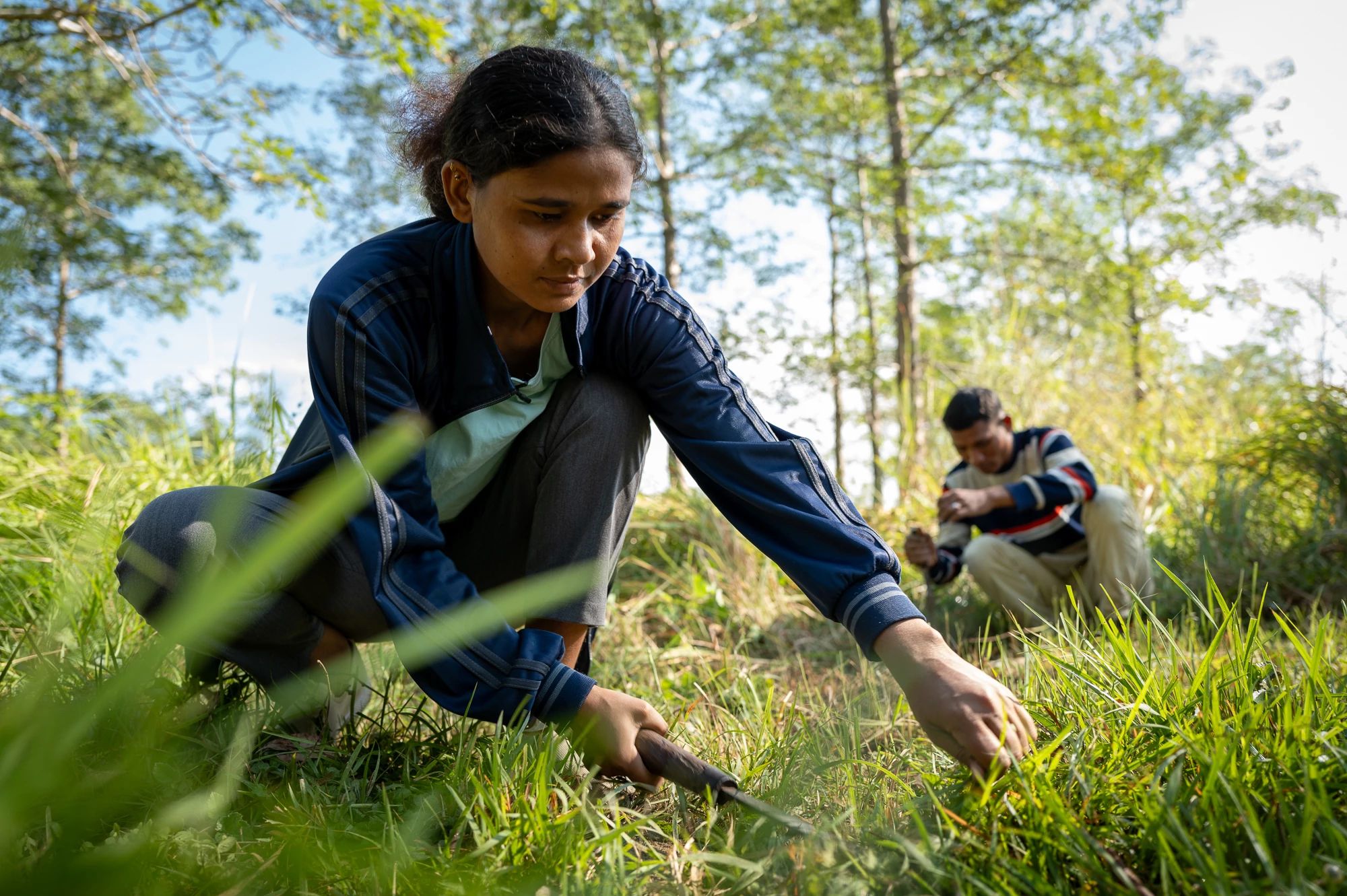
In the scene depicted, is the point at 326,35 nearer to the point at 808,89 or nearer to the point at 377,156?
the point at 808,89

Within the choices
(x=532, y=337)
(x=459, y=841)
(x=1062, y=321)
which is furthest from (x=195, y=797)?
(x=1062, y=321)

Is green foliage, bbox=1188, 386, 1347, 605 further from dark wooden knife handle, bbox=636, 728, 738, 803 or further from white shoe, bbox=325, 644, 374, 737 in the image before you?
white shoe, bbox=325, 644, 374, 737

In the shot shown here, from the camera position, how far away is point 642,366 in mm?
1734

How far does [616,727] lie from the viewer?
133 centimetres

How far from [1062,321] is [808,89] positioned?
41.2 feet

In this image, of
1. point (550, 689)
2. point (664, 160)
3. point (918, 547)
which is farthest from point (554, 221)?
point (664, 160)

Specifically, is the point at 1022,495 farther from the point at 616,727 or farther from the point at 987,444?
the point at 616,727

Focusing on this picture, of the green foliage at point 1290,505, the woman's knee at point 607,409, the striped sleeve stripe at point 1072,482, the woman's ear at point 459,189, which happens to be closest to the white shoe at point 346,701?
the woman's knee at point 607,409

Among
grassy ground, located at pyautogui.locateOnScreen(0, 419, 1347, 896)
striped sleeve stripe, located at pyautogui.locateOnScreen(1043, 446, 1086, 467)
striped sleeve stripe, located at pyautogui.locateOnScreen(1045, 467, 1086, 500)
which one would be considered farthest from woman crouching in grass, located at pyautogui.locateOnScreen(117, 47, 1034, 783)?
striped sleeve stripe, located at pyautogui.locateOnScreen(1043, 446, 1086, 467)

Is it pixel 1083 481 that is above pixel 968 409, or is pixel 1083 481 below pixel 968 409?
below

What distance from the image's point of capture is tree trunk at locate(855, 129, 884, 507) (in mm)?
5449

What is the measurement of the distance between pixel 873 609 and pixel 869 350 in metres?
10.3

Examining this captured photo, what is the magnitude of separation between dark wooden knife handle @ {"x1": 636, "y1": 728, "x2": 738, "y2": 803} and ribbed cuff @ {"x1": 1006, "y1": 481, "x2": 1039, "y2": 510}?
262 cm

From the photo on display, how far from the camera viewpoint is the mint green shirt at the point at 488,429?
1739 millimetres
